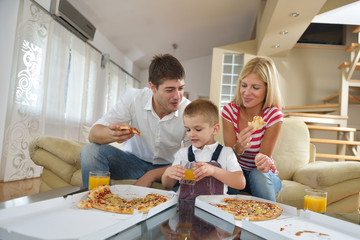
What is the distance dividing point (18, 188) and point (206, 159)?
2.74 meters

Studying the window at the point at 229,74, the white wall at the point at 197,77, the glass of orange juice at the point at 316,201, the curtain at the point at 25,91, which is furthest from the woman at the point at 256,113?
the white wall at the point at 197,77

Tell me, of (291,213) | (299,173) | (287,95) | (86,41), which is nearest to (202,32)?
(287,95)

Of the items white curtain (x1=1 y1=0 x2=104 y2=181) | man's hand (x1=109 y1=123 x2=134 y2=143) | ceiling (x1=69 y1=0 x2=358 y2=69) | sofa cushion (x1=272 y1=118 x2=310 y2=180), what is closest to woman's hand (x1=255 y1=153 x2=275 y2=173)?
man's hand (x1=109 y1=123 x2=134 y2=143)

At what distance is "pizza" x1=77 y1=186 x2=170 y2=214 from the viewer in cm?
102

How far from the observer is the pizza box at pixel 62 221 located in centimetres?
77

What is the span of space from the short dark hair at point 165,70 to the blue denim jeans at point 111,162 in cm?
54

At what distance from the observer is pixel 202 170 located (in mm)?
1369

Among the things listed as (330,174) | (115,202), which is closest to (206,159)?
(115,202)

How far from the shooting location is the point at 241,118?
201cm

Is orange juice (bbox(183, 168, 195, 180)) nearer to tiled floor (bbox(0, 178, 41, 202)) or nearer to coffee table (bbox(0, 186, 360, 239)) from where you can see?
coffee table (bbox(0, 186, 360, 239))

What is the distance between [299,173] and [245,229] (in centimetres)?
183

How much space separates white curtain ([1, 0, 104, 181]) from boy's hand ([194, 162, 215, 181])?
11.0 feet

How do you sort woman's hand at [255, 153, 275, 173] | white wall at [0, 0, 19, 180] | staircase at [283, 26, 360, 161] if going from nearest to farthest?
woman's hand at [255, 153, 275, 173] → white wall at [0, 0, 19, 180] → staircase at [283, 26, 360, 161]

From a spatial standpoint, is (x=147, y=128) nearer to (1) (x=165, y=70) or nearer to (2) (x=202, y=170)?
(1) (x=165, y=70)
